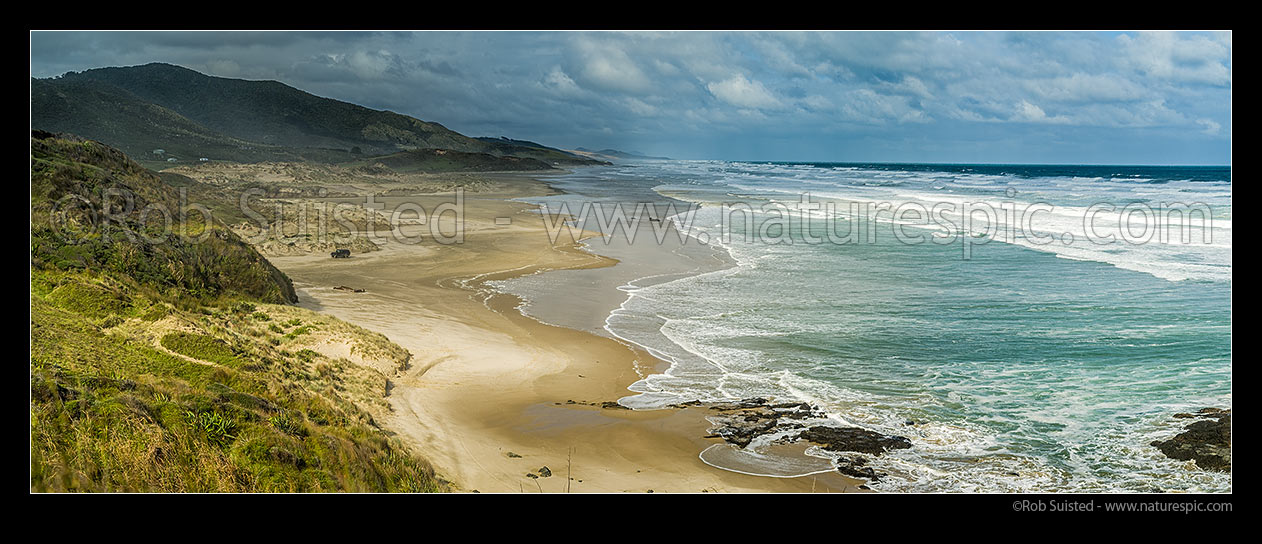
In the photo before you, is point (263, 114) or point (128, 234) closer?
point (128, 234)

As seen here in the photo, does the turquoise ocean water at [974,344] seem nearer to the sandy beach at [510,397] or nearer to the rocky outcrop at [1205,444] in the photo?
the rocky outcrop at [1205,444]

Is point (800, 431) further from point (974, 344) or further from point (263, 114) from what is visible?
point (263, 114)

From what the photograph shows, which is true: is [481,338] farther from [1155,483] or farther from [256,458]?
[1155,483]

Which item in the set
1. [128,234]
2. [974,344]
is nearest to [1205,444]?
[974,344]

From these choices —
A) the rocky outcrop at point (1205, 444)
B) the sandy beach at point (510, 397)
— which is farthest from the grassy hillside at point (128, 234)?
the rocky outcrop at point (1205, 444)

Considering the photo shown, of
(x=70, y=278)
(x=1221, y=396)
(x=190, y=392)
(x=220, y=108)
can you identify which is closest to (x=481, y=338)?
(x=70, y=278)
